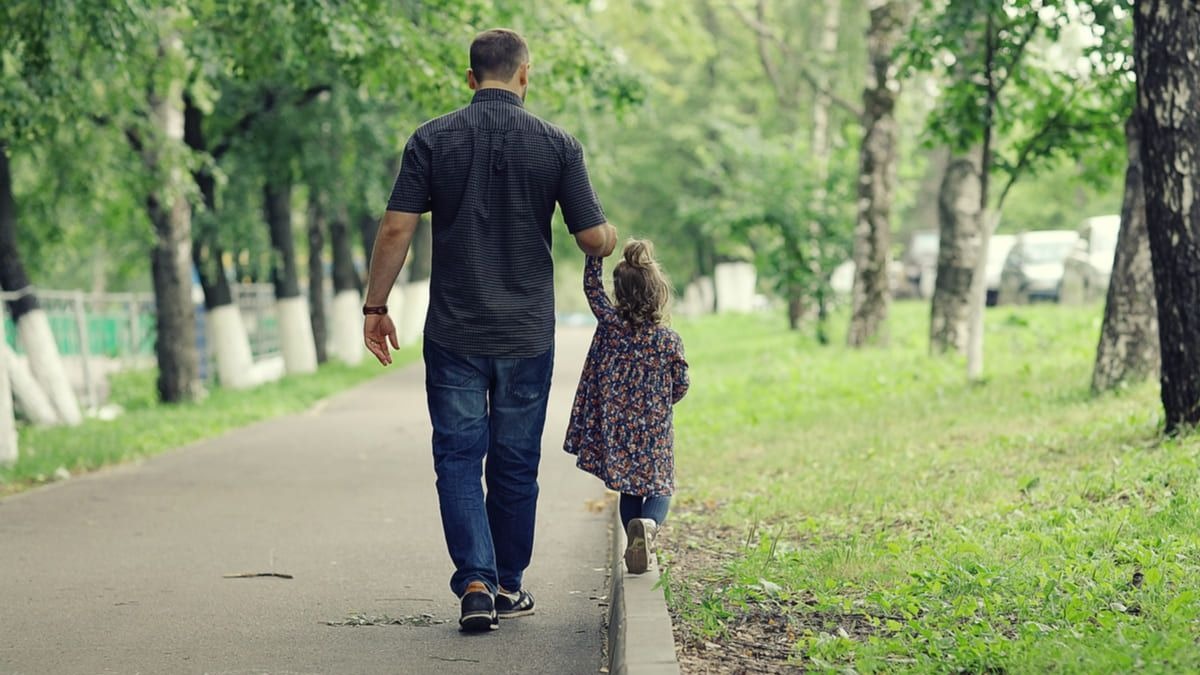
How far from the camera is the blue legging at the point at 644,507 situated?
256 inches

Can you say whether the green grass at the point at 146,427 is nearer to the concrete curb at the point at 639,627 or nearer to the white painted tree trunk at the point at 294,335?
the white painted tree trunk at the point at 294,335

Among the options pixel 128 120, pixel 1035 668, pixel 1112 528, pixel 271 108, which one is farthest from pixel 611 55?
pixel 1035 668

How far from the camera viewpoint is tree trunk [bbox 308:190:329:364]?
1198 inches

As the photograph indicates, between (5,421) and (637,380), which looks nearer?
(637,380)

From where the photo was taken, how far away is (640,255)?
6.35 meters

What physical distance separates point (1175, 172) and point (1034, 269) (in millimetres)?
24983

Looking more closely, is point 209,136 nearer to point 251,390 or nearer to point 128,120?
point 251,390

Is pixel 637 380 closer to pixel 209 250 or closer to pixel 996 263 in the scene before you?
pixel 209 250

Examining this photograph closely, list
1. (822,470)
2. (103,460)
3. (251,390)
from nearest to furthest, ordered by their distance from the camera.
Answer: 1. (822,470)
2. (103,460)
3. (251,390)

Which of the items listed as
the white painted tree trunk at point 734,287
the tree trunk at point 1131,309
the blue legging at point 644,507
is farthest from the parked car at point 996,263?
Answer: the blue legging at point 644,507

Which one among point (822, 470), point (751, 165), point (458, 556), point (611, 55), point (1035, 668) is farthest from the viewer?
point (751, 165)

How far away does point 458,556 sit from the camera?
609cm

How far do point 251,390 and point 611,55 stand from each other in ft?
26.9

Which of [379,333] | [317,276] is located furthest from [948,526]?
[317,276]
